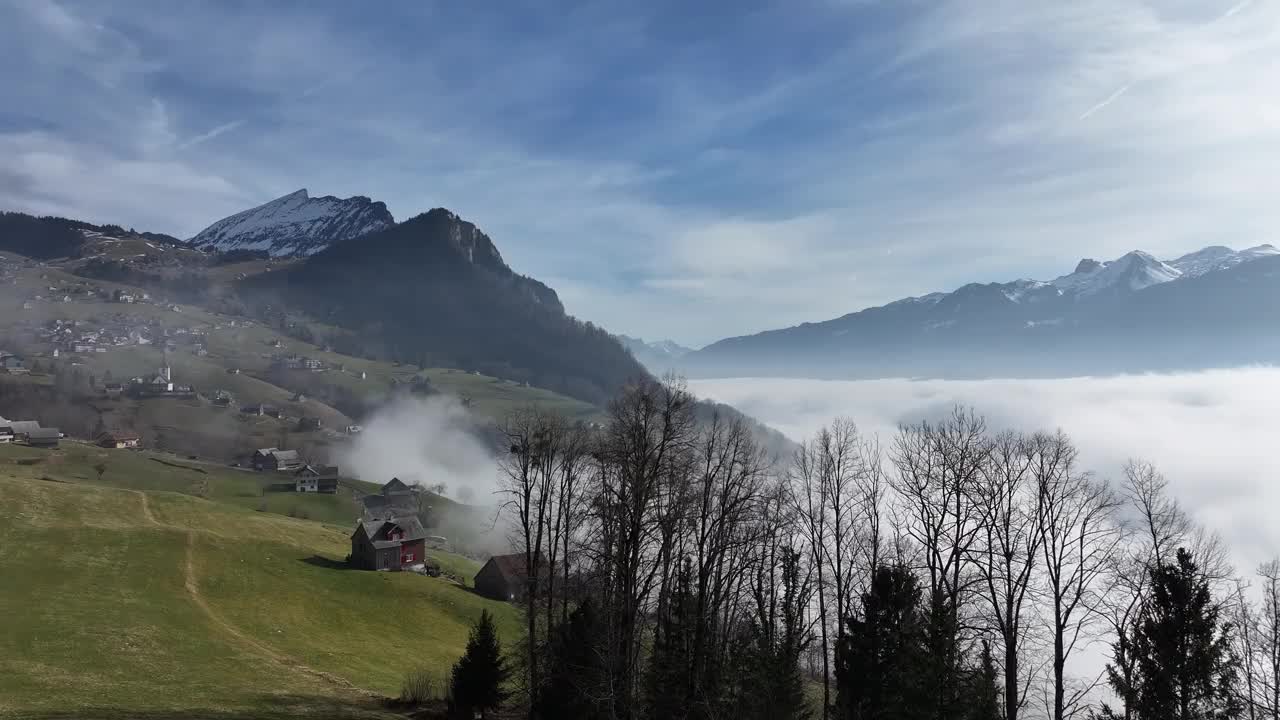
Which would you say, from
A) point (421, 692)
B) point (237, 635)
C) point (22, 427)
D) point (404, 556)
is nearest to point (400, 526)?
point (404, 556)

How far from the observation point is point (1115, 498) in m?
34.3

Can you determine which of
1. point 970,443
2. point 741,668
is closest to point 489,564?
point 741,668

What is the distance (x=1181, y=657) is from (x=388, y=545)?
7551cm

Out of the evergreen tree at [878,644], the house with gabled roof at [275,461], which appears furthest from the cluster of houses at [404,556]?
the house with gabled roof at [275,461]

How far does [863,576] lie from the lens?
36.2 metres

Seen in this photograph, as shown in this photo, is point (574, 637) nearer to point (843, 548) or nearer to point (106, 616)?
point (843, 548)

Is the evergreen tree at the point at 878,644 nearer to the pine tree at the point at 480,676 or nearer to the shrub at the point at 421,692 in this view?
the pine tree at the point at 480,676

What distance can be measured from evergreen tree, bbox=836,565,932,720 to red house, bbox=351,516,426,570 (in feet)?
197

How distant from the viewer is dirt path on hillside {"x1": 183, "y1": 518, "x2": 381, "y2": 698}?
1472 inches

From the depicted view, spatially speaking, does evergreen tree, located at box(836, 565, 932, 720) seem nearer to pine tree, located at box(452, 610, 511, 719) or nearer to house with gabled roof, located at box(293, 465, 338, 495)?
pine tree, located at box(452, 610, 511, 719)

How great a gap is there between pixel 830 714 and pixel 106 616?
42422 millimetres

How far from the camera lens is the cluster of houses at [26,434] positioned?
5576 inches

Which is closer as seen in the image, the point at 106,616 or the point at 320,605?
the point at 106,616

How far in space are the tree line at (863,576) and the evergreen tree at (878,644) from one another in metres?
0.09
